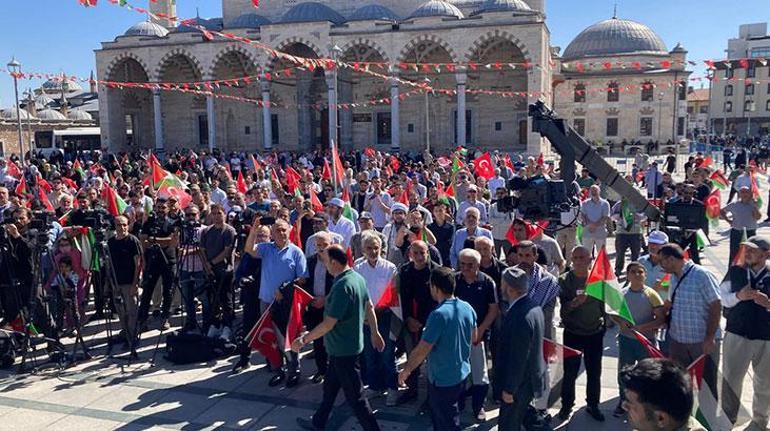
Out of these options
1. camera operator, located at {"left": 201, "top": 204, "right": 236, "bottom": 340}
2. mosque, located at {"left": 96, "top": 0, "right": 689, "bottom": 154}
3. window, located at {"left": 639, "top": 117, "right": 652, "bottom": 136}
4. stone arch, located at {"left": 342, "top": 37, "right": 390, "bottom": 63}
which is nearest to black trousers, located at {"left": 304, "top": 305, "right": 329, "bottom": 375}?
camera operator, located at {"left": 201, "top": 204, "right": 236, "bottom": 340}

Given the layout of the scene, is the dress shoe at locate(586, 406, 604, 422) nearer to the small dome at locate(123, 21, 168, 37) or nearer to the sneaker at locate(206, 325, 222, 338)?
the sneaker at locate(206, 325, 222, 338)

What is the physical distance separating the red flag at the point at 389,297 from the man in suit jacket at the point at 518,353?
164cm

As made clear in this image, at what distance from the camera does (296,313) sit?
589 centimetres

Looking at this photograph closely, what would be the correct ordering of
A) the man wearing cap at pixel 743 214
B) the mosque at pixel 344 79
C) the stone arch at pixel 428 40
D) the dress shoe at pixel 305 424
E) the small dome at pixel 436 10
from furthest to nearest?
the small dome at pixel 436 10
the mosque at pixel 344 79
the stone arch at pixel 428 40
the man wearing cap at pixel 743 214
the dress shoe at pixel 305 424

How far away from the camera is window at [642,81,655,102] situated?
146ft

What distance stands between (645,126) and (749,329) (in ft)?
145

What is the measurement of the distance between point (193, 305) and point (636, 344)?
513cm

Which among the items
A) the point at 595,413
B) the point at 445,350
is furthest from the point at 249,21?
the point at 445,350

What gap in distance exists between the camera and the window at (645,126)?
147ft

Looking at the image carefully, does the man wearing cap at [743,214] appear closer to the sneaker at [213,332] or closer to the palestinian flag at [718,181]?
the palestinian flag at [718,181]

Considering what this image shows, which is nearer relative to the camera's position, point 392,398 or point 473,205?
point 392,398

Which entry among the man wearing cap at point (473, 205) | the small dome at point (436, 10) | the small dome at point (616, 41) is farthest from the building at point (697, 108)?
the man wearing cap at point (473, 205)

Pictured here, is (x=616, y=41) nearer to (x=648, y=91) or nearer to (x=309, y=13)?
(x=648, y=91)

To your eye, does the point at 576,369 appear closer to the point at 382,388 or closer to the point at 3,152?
the point at 382,388
